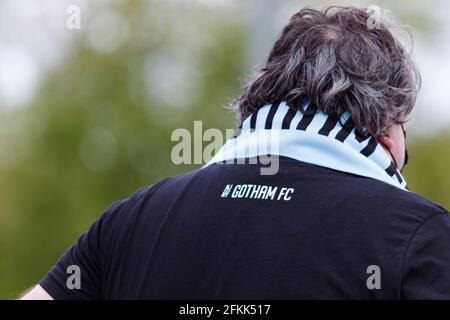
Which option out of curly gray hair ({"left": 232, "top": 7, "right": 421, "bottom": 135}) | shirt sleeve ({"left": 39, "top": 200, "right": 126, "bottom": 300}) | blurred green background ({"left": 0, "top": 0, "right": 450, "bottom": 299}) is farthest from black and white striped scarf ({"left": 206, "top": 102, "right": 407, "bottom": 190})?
blurred green background ({"left": 0, "top": 0, "right": 450, "bottom": 299})

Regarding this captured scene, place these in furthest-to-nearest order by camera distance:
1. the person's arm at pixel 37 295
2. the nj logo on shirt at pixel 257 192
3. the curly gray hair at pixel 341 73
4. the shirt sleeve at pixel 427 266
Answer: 1. the person's arm at pixel 37 295
2. the curly gray hair at pixel 341 73
3. the nj logo on shirt at pixel 257 192
4. the shirt sleeve at pixel 427 266

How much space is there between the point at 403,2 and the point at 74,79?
469cm

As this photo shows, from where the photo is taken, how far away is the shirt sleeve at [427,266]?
212cm

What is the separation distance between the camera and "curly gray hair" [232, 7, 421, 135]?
8.13 ft

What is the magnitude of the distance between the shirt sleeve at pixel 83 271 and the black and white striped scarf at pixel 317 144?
429 millimetres

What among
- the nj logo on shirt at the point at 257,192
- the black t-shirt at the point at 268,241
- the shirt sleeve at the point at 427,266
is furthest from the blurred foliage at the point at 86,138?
the shirt sleeve at the point at 427,266

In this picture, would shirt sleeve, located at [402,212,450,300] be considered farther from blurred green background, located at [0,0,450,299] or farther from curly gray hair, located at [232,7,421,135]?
blurred green background, located at [0,0,450,299]

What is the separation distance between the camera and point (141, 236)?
8.17ft

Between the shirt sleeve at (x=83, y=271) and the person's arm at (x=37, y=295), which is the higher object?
the shirt sleeve at (x=83, y=271)

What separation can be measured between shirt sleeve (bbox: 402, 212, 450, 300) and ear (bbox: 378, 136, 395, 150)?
0.39 metres

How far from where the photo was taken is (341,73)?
2.53 m

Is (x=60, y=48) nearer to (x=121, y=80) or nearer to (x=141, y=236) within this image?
(x=121, y=80)

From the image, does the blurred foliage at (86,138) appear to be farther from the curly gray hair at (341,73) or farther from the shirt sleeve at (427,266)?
the shirt sleeve at (427,266)

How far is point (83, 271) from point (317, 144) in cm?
79
